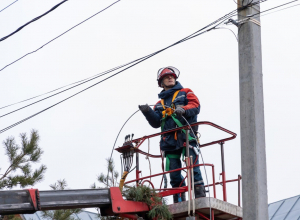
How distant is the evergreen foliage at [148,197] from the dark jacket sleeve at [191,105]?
1362mm

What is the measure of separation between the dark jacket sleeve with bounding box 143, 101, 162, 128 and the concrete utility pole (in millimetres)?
2467

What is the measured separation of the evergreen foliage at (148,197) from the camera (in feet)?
31.9

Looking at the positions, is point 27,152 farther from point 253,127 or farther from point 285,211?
point 285,211

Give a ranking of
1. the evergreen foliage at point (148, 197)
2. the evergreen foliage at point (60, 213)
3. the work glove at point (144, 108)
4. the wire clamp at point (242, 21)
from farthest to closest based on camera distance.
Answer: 1. the evergreen foliage at point (60, 213)
2. the work glove at point (144, 108)
3. the evergreen foliage at point (148, 197)
4. the wire clamp at point (242, 21)

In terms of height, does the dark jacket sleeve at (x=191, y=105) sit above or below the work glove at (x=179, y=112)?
above

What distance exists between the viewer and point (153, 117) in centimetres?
1077

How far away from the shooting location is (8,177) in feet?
47.8

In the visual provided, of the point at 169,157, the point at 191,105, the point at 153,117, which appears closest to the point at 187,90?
the point at 191,105

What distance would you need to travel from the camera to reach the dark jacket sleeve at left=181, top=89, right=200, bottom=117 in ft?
34.2

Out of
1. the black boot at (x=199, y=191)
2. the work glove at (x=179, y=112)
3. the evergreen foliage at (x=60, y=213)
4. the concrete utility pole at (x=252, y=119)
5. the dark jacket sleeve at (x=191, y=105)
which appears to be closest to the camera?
the concrete utility pole at (x=252, y=119)

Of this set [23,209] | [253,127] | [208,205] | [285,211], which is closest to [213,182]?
[208,205]

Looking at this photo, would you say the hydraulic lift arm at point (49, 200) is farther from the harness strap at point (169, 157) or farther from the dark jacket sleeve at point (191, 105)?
the dark jacket sleeve at point (191, 105)

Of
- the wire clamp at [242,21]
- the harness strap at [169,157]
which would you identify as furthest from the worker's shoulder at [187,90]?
the wire clamp at [242,21]

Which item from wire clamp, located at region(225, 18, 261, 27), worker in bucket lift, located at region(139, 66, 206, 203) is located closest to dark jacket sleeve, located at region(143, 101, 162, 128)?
worker in bucket lift, located at region(139, 66, 206, 203)
